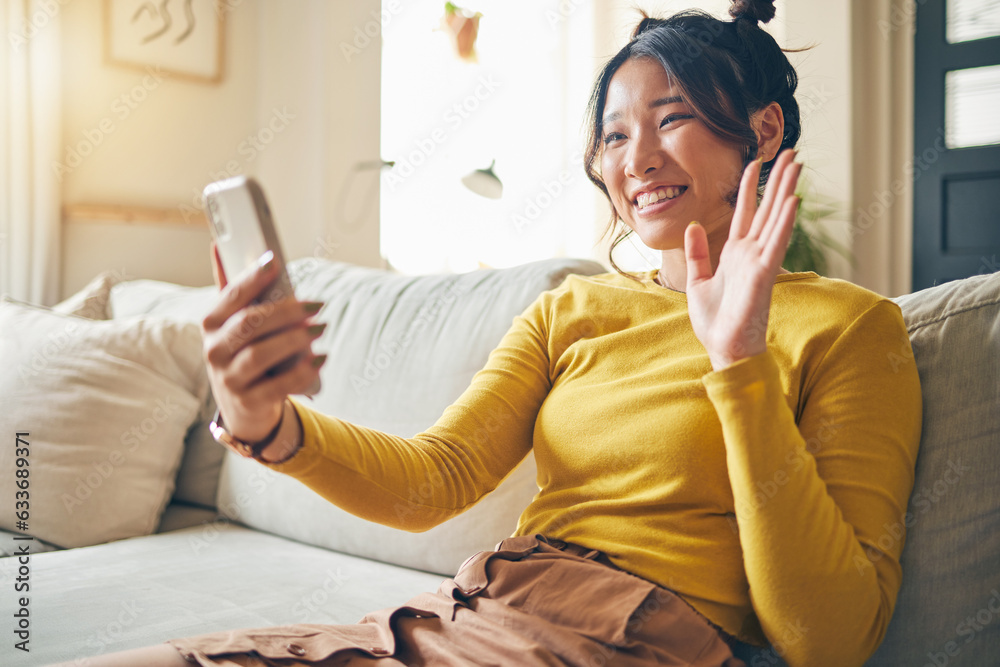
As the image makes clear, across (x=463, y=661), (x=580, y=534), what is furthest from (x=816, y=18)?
(x=463, y=661)

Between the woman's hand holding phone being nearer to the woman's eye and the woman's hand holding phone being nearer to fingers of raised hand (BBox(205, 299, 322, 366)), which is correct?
fingers of raised hand (BBox(205, 299, 322, 366))

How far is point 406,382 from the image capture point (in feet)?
4.55

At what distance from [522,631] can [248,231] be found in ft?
1.46

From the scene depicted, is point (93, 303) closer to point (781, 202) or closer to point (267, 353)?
point (267, 353)

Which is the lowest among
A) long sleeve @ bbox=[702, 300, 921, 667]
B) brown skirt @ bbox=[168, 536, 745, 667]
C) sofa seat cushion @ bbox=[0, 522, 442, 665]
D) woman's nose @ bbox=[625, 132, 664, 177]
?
sofa seat cushion @ bbox=[0, 522, 442, 665]

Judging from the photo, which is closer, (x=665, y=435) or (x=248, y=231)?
(x=248, y=231)

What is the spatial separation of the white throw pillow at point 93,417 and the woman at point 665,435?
0.87 metres

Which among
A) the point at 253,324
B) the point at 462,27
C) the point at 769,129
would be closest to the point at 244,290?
the point at 253,324

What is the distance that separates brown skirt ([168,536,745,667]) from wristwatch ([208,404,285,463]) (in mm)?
175

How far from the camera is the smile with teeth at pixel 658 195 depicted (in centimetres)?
93

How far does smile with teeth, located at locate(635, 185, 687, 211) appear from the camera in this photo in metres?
0.93

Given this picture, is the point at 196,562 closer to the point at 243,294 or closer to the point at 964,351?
the point at 243,294

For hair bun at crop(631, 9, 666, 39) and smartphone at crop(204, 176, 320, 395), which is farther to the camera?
hair bun at crop(631, 9, 666, 39)

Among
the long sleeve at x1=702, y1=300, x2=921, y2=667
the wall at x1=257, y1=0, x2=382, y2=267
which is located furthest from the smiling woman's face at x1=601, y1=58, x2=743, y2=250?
the wall at x1=257, y1=0, x2=382, y2=267
